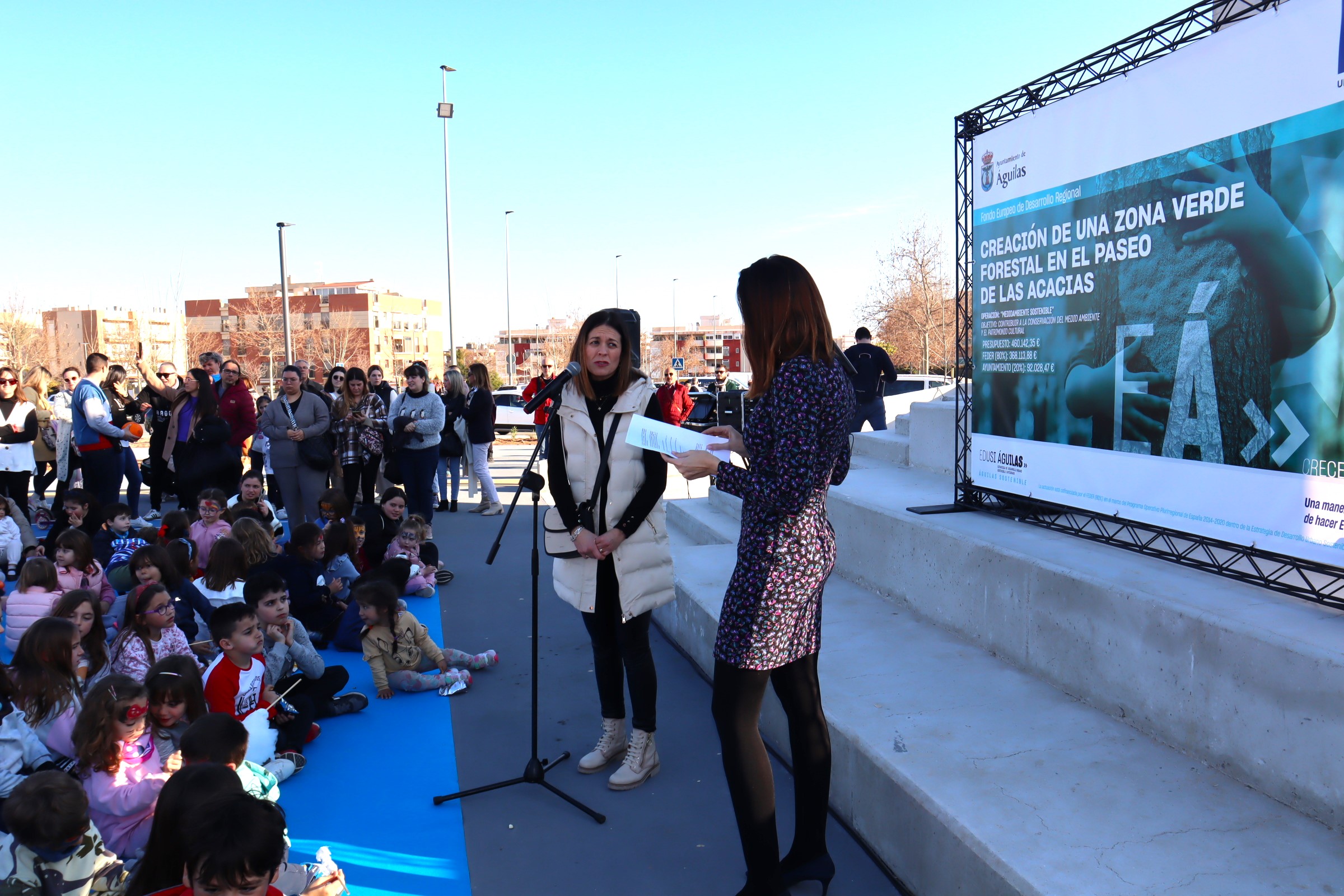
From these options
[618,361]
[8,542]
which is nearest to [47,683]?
[618,361]

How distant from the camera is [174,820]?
83.2 inches

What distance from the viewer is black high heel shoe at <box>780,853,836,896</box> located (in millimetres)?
2590

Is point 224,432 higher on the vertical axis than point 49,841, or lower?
higher

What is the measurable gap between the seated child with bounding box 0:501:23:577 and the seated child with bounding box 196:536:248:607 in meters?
2.52

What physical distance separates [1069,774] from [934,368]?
121ft

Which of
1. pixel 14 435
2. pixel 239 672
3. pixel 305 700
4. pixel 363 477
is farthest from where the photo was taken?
pixel 363 477

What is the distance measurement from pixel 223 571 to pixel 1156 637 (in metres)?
5.05

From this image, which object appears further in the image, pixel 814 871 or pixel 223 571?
pixel 223 571

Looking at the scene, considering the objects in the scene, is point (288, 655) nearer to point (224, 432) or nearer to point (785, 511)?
point (785, 511)

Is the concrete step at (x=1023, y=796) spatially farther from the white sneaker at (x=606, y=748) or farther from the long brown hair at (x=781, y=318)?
the long brown hair at (x=781, y=318)

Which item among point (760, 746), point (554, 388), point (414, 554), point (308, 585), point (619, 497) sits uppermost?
point (554, 388)

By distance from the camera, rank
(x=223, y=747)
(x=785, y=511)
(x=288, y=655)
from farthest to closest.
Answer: (x=288, y=655)
(x=223, y=747)
(x=785, y=511)

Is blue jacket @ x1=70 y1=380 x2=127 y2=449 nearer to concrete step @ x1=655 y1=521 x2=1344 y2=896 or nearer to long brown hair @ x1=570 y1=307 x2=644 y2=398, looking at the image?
long brown hair @ x1=570 y1=307 x2=644 y2=398

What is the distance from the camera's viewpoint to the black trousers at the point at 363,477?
871 centimetres
